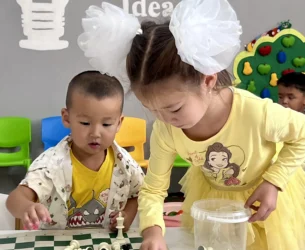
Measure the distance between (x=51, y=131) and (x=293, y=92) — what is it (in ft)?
4.78

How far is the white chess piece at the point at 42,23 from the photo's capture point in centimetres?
281

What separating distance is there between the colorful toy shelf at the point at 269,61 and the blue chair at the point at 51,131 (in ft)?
3.82

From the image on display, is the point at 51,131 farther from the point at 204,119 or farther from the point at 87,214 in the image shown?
the point at 204,119

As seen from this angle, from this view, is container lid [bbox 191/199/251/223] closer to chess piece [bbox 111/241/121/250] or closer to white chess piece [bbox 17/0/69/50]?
chess piece [bbox 111/241/121/250]

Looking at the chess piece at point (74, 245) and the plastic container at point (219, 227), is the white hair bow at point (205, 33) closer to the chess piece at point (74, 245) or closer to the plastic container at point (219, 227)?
the plastic container at point (219, 227)

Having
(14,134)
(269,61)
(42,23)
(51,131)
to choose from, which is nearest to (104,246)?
(51,131)

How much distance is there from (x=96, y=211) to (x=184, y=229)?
0.24 meters

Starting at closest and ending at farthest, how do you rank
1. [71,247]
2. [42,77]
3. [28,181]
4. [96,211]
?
[71,247] → [28,181] → [96,211] → [42,77]

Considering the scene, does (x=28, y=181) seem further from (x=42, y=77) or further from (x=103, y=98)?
(x=42, y=77)

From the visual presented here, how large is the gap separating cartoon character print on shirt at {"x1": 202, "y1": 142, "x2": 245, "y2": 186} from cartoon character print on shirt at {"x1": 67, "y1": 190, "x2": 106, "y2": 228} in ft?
1.06

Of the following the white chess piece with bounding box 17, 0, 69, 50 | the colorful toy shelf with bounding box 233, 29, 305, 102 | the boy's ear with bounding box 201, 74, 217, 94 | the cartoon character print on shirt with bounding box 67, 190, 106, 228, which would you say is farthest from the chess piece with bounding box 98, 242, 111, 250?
the colorful toy shelf with bounding box 233, 29, 305, 102

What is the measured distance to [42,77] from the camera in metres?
2.88

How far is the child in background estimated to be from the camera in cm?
75

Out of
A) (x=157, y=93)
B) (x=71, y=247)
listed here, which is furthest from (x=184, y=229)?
(x=157, y=93)
